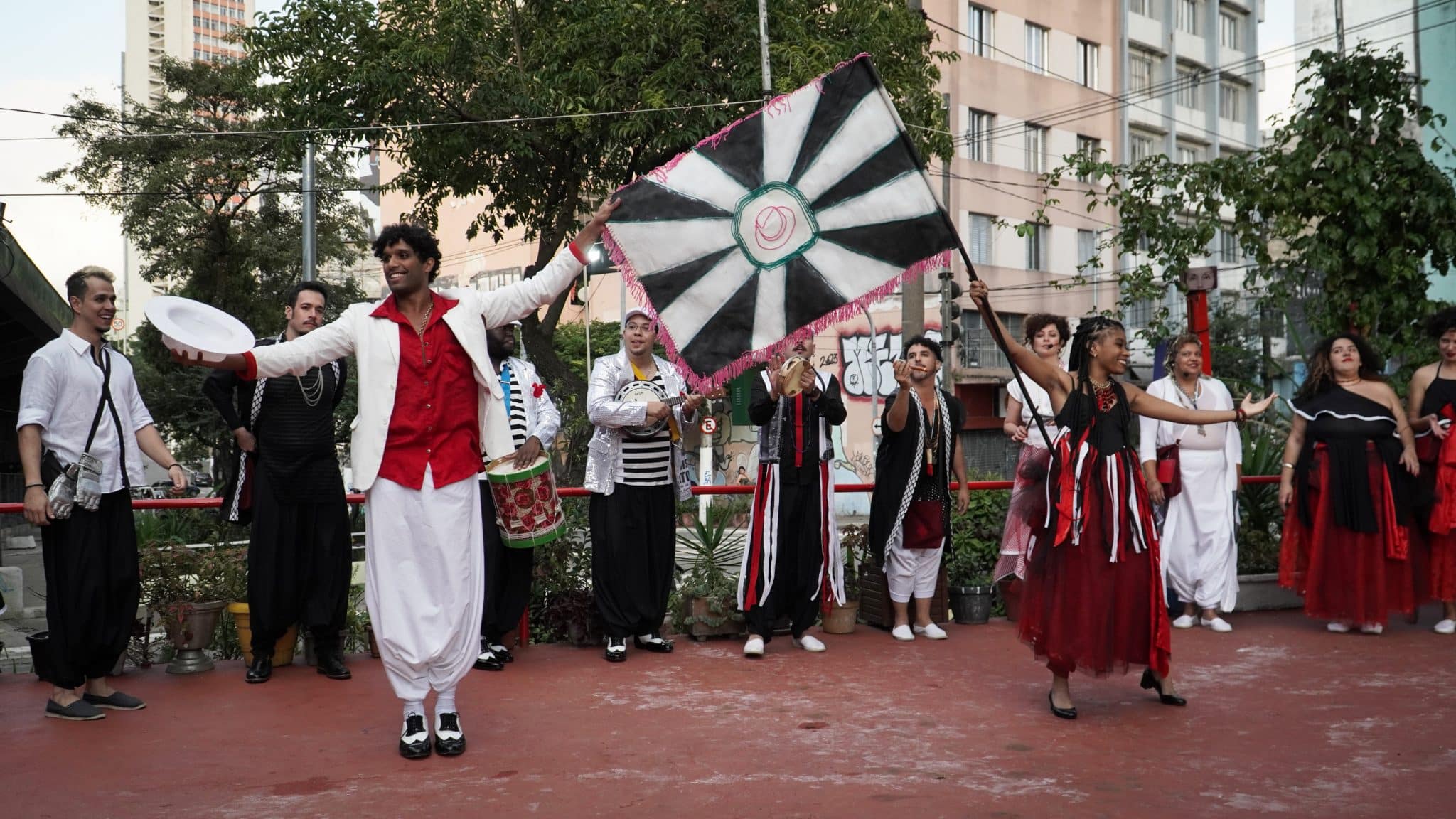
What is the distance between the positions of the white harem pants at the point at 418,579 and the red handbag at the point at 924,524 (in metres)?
3.49

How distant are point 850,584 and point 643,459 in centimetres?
192

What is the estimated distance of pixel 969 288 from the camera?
5254 mm

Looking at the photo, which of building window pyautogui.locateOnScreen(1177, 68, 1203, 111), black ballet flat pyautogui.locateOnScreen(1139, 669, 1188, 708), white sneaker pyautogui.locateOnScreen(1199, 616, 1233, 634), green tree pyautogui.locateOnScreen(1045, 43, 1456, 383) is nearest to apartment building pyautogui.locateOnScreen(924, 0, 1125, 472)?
building window pyautogui.locateOnScreen(1177, 68, 1203, 111)

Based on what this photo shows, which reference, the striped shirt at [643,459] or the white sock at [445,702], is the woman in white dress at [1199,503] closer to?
the striped shirt at [643,459]

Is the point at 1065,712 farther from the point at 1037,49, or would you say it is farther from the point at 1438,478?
the point at 1037,49

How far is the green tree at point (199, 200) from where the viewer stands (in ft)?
89.5

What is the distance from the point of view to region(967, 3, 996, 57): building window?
35.8 m

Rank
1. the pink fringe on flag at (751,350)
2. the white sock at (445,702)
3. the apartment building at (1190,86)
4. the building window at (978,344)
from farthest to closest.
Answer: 1. the apartment building at (1190,86)
2. the building window at (978,344)
3. the pink fringe on flag at (751,350)
4. the white sock at (445,702)

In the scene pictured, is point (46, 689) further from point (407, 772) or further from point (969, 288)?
point (969, 288)

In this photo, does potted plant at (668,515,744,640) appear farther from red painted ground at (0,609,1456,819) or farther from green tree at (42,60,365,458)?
green tree at (42,60,365,458)

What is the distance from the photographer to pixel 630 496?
7.10 metres

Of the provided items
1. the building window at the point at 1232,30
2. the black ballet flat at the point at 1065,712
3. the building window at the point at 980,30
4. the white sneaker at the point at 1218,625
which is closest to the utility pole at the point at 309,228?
the building window at the point at 980,30

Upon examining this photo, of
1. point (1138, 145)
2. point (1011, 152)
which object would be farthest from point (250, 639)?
point (1138, 145)

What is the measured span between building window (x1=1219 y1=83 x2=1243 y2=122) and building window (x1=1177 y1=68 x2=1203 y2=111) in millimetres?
1531
